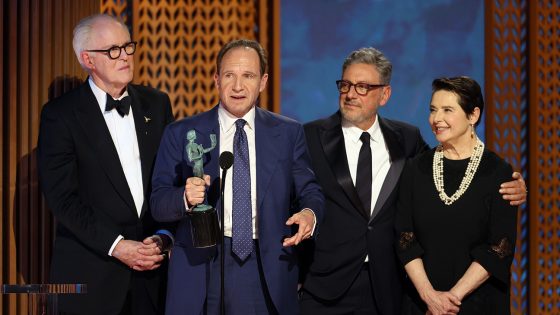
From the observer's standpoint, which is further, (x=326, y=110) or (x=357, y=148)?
(x=326, y=110)

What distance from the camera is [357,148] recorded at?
3.65 metres

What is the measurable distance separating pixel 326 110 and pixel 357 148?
2.04m

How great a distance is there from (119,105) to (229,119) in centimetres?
51

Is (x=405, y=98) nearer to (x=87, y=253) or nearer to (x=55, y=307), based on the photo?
(x=87, y=253)

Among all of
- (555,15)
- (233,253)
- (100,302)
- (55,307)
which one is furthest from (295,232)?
(555,15)

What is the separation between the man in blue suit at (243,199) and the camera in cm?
308

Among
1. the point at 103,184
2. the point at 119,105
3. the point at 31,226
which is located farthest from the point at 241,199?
the point at 31,226

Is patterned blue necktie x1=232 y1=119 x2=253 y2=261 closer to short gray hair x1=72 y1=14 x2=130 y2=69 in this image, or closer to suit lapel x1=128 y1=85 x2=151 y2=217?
suit lapel x1=128 y1=85 x2=151 y2=217

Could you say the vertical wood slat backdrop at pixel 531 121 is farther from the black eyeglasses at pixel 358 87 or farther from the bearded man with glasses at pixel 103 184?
the bearded man with glasses at pixel 103 184

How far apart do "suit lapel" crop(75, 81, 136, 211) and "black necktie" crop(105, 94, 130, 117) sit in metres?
0.05

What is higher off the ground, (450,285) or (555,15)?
(555,15)

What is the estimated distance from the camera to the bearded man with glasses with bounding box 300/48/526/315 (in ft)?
11.6

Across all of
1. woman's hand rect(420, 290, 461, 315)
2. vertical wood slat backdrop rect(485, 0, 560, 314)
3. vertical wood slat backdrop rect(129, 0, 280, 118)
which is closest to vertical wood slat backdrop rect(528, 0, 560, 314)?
vertical wood slat backdrop rect(485, 0, 560, 314)

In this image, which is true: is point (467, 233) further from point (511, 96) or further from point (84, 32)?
point (511, 96)
